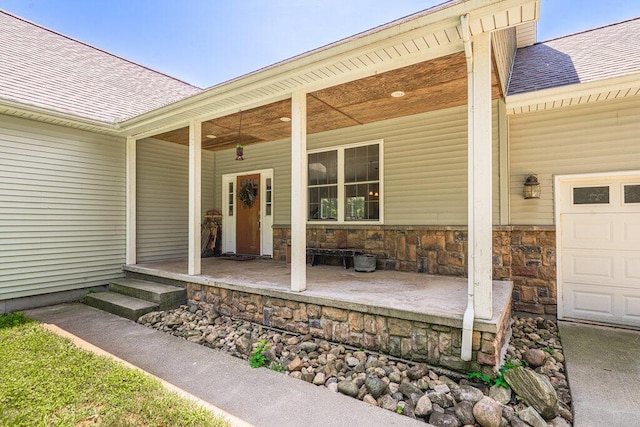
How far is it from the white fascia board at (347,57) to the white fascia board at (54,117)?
4.17ft

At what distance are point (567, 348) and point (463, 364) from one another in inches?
61.7

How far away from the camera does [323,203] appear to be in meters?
6.38

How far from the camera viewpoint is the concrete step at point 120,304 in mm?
4488

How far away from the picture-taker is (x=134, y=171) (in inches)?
242

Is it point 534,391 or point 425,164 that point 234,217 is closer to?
point 425,164

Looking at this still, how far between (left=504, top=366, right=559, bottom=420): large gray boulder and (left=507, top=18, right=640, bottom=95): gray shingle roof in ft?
11.6

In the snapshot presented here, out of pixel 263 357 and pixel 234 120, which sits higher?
pixel 234 120

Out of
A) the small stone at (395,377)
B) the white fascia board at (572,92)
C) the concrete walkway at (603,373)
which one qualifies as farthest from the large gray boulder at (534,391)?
the white fascia board at (572,92)

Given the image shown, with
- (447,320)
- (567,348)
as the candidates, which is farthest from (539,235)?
(447,320)

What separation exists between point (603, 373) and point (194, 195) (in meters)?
5.44

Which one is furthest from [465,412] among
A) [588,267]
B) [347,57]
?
[588,267]

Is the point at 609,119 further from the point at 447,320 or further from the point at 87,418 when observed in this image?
the point at 87,418

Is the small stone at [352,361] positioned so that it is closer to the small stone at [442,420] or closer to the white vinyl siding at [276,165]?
the small stone at [442,420]

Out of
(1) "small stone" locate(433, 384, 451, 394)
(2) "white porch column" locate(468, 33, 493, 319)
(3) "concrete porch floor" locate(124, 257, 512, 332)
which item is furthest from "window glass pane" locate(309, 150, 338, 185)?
(1) "small stone" locate(433, 384, 451, 394)
